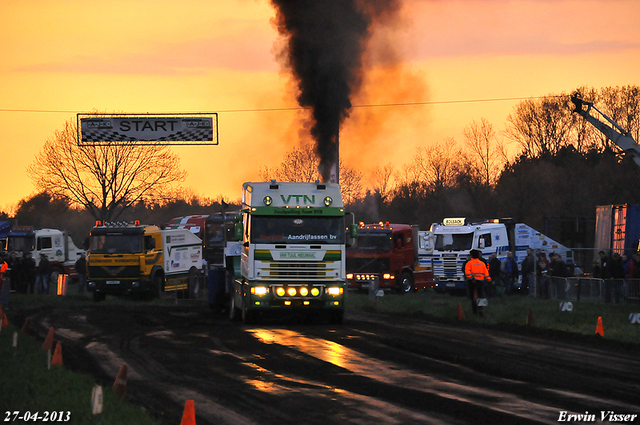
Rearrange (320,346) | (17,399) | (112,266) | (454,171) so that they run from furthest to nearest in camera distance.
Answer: (454,171)
(112,266)
(320,346)
(17,399)

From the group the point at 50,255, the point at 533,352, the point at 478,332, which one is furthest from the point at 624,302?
the point at 50,255

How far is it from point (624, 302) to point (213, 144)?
61.2 ft

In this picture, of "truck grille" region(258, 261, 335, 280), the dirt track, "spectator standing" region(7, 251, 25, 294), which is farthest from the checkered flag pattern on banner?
"truck grille" region(258, 261, 335, 280)

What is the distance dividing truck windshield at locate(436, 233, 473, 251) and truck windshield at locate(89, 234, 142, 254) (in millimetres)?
12590

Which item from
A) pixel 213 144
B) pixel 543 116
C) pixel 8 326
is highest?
pixel 543 116

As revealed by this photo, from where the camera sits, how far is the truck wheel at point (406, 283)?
118 feet

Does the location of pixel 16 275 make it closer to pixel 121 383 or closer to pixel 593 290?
pixel 593 290

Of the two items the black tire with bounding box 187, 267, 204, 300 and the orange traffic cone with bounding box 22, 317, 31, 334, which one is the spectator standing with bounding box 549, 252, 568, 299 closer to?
the black tire with bounding box 187, 267, 204, 300

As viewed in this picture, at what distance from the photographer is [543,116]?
66000 mm

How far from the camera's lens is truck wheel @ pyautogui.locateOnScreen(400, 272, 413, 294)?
35.9m

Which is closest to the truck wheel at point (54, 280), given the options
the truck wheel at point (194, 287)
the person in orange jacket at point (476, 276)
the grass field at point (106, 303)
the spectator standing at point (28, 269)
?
the spectator standing at point (28, 269)

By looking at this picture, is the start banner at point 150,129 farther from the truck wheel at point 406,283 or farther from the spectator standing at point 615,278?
the spectator standing at point 615,278

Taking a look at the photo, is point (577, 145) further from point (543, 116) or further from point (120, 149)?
point (120, 149)

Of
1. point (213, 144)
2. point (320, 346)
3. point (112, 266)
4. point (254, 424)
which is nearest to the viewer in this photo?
point (254, 424)
